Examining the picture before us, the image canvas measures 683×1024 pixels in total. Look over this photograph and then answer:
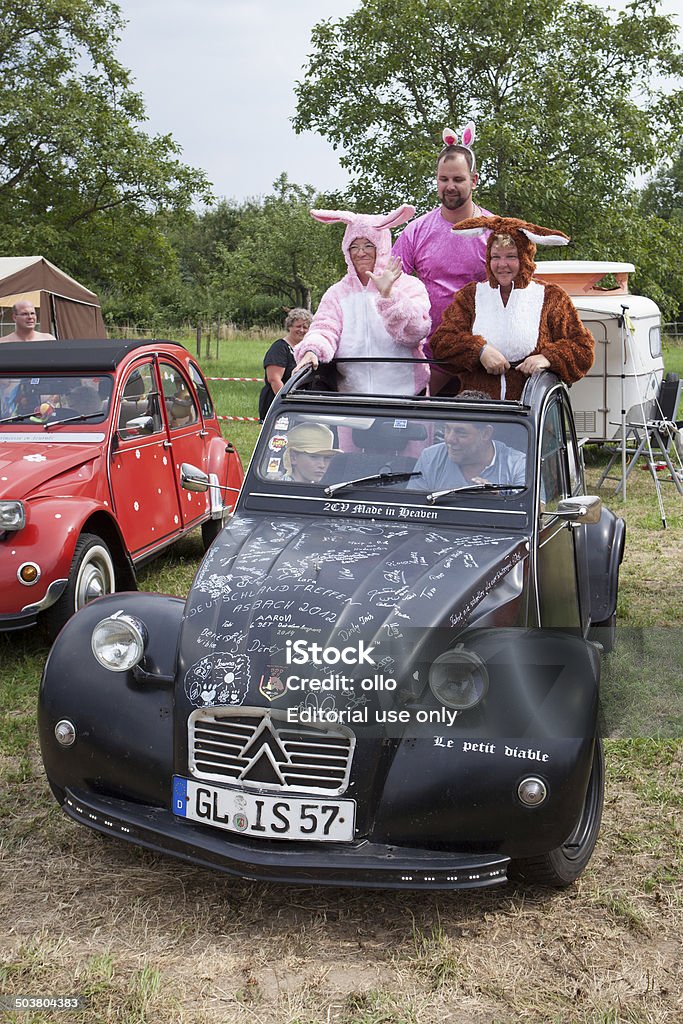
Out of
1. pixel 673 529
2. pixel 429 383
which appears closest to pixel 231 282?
pixel 673 529

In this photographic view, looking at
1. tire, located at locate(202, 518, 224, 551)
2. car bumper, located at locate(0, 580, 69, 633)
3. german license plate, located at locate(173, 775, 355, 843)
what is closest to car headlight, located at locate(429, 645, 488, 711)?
german license plate, located at locate(173, 775, 355, 843)

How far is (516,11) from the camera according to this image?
71.5 ft

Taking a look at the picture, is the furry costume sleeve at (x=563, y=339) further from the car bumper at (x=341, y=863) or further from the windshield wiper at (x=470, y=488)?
the car bumper at (x=341, y=863)

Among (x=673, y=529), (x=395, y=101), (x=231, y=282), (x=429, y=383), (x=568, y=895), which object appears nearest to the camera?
(x=568, y=895)

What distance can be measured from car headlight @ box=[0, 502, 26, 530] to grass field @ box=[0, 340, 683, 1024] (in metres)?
1.79

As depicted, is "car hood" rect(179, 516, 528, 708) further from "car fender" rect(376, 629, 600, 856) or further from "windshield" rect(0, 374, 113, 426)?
"windshield" rect(0, 374, 113, 426)

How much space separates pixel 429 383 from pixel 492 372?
1.52 feet

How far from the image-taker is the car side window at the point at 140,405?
717 centimetres

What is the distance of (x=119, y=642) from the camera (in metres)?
3.78

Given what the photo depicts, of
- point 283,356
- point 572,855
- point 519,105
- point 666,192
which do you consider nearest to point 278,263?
point 519,105

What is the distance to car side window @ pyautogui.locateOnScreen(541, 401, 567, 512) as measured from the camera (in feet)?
14.9

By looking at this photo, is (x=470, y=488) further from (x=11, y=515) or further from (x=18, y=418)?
(x=18, y=418)

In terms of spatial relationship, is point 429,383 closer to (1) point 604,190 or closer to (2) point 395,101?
(1) point 604,190

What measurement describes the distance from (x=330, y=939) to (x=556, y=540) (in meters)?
2.02
